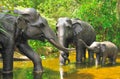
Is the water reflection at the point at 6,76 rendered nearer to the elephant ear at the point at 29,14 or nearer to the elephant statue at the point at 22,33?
the elephant statue at the point at 22,33

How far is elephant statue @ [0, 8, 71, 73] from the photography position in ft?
28.3

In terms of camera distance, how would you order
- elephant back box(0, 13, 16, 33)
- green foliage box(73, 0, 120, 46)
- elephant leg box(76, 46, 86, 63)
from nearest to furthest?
elephant back box(0, 13, 16, 33) < elephant leg box(76, 46, 86, 63) < green foliage box(73, 0, 120, 46)

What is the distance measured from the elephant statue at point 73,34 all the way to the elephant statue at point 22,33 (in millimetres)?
1625

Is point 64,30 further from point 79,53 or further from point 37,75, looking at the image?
point 37,75

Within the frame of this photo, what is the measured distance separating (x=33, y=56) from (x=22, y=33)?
656mm

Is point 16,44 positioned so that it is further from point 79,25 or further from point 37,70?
point 79,25

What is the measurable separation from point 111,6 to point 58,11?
7800mm

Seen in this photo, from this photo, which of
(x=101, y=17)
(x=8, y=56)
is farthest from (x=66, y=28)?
(x=101, y=17)

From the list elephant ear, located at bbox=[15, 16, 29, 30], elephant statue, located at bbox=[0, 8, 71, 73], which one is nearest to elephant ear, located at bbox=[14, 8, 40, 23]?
elephant statue, located at bbox=[0, 8, 71, 73]

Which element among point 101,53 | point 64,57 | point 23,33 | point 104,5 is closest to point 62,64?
point 64,57

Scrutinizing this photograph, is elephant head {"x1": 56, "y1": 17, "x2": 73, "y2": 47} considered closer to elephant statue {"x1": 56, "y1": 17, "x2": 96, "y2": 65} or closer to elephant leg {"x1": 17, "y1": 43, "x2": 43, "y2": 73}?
elephant statue {"x1": 56, "y1": 17, "x2": 96, "y2": 65}

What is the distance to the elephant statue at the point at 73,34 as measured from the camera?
11.0 metres

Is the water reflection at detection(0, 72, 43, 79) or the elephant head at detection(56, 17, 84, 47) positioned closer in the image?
the water reflection at detection(0, 72, 43, 79)

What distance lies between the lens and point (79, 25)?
484 inches
